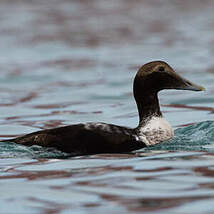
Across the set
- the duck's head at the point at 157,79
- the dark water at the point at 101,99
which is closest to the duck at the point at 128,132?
the duck's head at the point at 157,79

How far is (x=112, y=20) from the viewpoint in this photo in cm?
2705

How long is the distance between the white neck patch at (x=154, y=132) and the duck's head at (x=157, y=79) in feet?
1.16

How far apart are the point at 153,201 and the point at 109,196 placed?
1.31ft

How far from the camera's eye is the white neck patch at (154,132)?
8.77 metres

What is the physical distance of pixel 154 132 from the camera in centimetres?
886

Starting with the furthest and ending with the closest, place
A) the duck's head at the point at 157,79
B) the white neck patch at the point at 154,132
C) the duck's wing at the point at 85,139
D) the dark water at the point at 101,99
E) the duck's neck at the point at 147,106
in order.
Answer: the duck's neck at the point at 147,106
the duck's head at the point at 157,79
the white neck patch at the point at 154,132
the duck's wing at the point at 85,139
the dark water at the point at 101,99

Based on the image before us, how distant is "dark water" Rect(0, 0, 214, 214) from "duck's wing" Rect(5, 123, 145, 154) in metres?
0.13

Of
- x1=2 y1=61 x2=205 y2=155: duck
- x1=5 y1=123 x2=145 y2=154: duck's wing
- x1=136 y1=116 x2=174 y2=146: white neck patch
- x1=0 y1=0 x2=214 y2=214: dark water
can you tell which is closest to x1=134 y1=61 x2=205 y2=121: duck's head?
x1=2 y1=61 x2=205 y2=155: duck

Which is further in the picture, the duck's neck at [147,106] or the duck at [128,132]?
the duck's neck at [147,106]

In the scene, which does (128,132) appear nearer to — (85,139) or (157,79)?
(85,139)

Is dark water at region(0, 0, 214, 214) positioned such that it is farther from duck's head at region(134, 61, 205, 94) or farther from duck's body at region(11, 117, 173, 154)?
duck's head at region(134, 61, 205, 94)

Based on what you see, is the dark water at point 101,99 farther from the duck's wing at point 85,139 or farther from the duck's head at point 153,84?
the duck's head at point 153,84

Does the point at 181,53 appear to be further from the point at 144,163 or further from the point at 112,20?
the point at 144,163

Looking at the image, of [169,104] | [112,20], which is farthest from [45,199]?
[112,20]
